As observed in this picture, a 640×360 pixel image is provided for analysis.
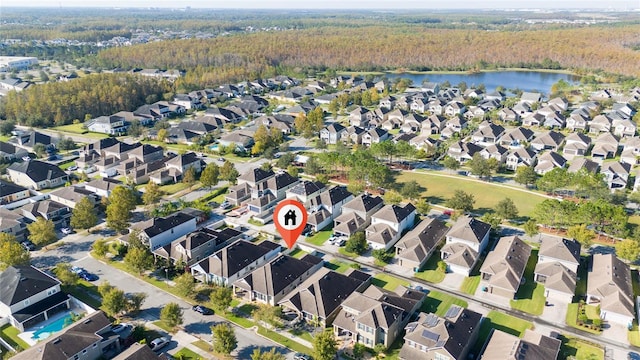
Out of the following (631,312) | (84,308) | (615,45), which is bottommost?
(84,308)

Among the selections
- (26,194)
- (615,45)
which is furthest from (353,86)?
(615,45)

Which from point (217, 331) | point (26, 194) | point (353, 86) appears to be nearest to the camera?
point (217, 331)

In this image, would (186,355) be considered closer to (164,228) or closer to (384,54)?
(164,228)

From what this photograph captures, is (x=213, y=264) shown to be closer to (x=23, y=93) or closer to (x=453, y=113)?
(x=453, y=113)

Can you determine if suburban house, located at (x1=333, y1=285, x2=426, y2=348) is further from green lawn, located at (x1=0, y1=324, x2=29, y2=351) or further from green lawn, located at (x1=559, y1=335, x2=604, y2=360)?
green lawn, located at (x1=0, y1=324, x2=29, y2=351)

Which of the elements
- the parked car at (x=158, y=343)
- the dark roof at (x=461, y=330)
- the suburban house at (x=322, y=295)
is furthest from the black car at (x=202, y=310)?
the dark roof at (x=461, y=330)

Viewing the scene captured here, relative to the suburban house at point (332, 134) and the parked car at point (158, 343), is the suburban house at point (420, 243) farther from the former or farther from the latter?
the suburban house at point (332, 134)
